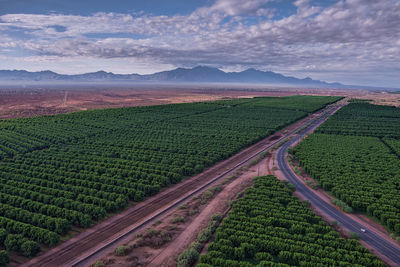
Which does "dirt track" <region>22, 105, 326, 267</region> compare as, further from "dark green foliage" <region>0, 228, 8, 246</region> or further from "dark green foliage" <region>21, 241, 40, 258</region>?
"dark green foliage" <region>0, 228, 8, 246</region>

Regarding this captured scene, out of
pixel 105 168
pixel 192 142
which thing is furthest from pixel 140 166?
pixel 192 142

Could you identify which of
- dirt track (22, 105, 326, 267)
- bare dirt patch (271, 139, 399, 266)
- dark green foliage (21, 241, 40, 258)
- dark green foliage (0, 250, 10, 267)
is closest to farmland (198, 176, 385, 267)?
bare dirt patch (271, 139, 399, 266)

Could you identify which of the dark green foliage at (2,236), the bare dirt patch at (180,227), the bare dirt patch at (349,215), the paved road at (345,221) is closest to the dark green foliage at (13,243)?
the dark green foliage at (2,236)

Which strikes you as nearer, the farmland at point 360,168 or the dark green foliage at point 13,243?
the dark green foliage at point 13,243

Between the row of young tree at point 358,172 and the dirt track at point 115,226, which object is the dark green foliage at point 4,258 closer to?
the dirt track at point 115,226

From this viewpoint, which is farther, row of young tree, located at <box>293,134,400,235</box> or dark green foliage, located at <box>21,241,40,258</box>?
row of young tree, located at <box>293,134,400,235</box>

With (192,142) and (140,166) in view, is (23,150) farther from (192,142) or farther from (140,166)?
(192,142)
